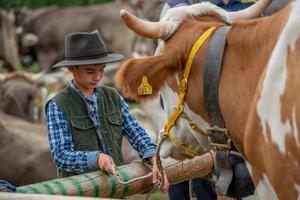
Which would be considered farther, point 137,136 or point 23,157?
point 23,157

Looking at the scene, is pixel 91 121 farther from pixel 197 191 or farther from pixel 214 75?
pixel 197 191

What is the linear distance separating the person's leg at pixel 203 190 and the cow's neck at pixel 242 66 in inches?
58.3

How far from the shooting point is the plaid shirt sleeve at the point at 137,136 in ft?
15.0

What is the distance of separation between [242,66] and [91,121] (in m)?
0.98

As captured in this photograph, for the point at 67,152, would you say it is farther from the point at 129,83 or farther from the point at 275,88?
the point at 275,88

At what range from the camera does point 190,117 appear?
4270 millimetres

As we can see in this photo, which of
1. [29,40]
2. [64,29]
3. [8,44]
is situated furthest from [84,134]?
[64,29]

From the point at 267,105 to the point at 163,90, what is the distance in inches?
32.8

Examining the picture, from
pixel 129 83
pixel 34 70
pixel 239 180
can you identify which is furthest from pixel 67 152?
pixel 34 70

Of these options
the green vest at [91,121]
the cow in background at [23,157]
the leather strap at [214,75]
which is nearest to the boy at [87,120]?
the green vest at [91,121]

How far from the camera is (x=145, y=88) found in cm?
424

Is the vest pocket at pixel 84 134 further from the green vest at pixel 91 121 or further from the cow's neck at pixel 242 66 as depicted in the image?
the cow's neck at pixel 242 66

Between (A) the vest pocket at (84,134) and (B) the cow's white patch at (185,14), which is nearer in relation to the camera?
(B) the cow's white patch at (185,14)

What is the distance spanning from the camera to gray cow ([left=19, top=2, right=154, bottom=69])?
2109 centimetres
